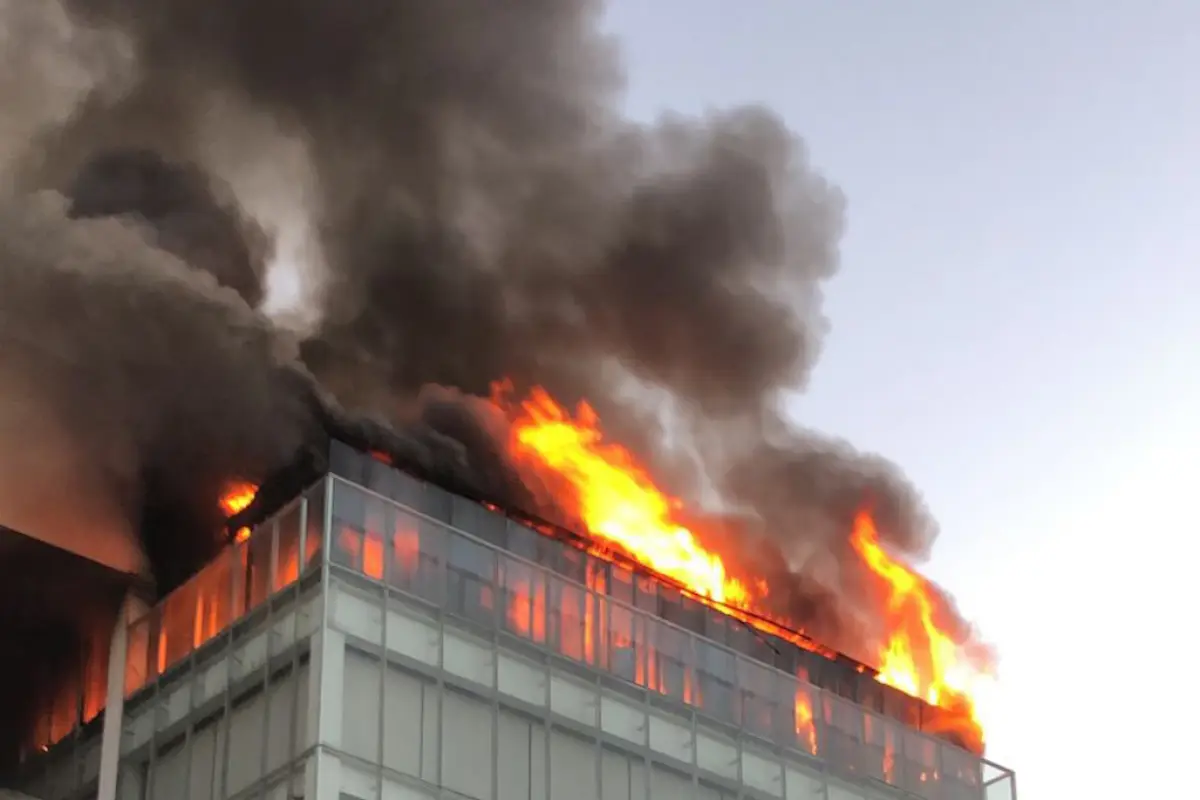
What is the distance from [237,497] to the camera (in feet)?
132

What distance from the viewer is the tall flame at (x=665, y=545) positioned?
44562 mm

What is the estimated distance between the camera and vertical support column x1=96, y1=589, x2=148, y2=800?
3619 cm

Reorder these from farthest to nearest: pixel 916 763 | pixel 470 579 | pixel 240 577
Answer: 1. pixel 916 763
2. pixel 470 579
3. pixel 240 577

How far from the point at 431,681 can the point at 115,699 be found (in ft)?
22.3

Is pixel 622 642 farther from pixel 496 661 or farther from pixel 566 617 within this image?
pixel 496 661

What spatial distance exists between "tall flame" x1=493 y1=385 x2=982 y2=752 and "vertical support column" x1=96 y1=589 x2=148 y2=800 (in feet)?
33.6

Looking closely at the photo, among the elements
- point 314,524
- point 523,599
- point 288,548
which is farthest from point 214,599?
point 523,599

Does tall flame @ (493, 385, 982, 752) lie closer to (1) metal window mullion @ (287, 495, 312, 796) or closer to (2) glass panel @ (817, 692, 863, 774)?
(2) glass panel @ (817, 692, 863, 774)

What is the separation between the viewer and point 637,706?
37.1 metres

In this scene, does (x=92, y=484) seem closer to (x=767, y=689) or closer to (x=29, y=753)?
(x=29, y=753)

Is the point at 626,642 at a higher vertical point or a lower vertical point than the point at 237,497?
lower

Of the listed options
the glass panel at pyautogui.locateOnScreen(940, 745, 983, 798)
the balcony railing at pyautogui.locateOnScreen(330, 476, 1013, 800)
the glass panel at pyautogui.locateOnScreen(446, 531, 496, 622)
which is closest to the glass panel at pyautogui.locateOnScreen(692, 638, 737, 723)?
the balcony railing at pyautogui.locateOnScreen(330, 476, 1013, 800)

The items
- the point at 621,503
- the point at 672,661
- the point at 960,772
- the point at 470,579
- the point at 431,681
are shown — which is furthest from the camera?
the point at 621,503

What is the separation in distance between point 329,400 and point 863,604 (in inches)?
599
